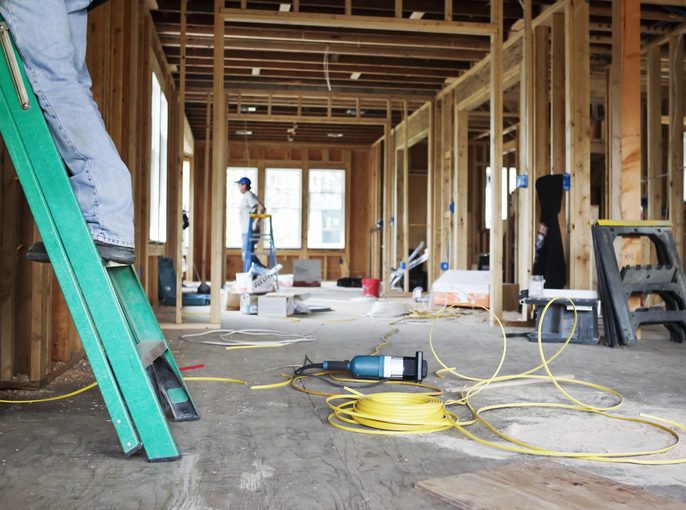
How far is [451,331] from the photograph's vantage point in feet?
16.9

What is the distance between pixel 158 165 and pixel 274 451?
6.39 m

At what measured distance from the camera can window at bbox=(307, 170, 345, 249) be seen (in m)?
15.0

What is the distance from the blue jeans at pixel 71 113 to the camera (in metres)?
1.75

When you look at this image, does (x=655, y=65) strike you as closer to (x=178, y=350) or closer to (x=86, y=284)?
(x=178, y=350)

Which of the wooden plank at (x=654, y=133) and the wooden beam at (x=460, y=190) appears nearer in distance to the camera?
the wooden plank at (x=654, y=133)

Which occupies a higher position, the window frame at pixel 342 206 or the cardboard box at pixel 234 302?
the window frame at pixel 342 206

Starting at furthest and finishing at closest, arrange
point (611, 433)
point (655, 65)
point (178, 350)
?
point (655, 65) < point (178, 350) < point (611, 433)

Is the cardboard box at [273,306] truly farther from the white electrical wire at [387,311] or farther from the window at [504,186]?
the window at [504,186]

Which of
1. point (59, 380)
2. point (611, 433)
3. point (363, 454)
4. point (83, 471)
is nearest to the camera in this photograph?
point (83, 471)

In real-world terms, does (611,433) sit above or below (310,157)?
below

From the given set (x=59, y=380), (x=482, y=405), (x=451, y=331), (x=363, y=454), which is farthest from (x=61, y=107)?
(x=451, y=331)

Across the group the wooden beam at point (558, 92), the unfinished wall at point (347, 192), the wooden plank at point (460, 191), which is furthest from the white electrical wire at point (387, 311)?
the unfinished wall at point (347, 192)

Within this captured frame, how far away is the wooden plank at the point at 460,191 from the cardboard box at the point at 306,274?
Result: 4164 millimetres

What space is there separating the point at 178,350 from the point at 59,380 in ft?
3.39
